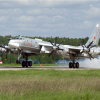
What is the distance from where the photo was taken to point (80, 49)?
35.3 m

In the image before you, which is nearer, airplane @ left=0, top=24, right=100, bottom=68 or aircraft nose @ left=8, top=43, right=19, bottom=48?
aircraft nose @ left=8, top=43, right=19, bottom=48

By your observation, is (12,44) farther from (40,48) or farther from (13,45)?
(40,48)

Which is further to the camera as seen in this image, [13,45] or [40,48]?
[40,48]

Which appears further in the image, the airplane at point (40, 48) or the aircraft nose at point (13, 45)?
the airplane at point (40, 48)

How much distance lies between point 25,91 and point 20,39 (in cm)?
2304

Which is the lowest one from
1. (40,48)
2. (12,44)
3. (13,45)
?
(40,48)

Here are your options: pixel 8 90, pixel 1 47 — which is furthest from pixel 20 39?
pixel 8 90

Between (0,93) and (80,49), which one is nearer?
(0,93)

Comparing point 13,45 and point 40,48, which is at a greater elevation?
point 13,45

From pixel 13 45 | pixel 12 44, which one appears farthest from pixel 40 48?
pixel 12 44

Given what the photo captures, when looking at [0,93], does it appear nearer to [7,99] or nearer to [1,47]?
[7,99]

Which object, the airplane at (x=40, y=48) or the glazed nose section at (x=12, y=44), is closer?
the glazed nose section at (x=12, y=44)

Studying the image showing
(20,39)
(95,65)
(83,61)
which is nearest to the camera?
(20,39)

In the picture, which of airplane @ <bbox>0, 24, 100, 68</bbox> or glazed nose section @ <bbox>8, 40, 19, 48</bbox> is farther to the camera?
airplane @ <bbox>0, 24, 100, 68</bbox>
